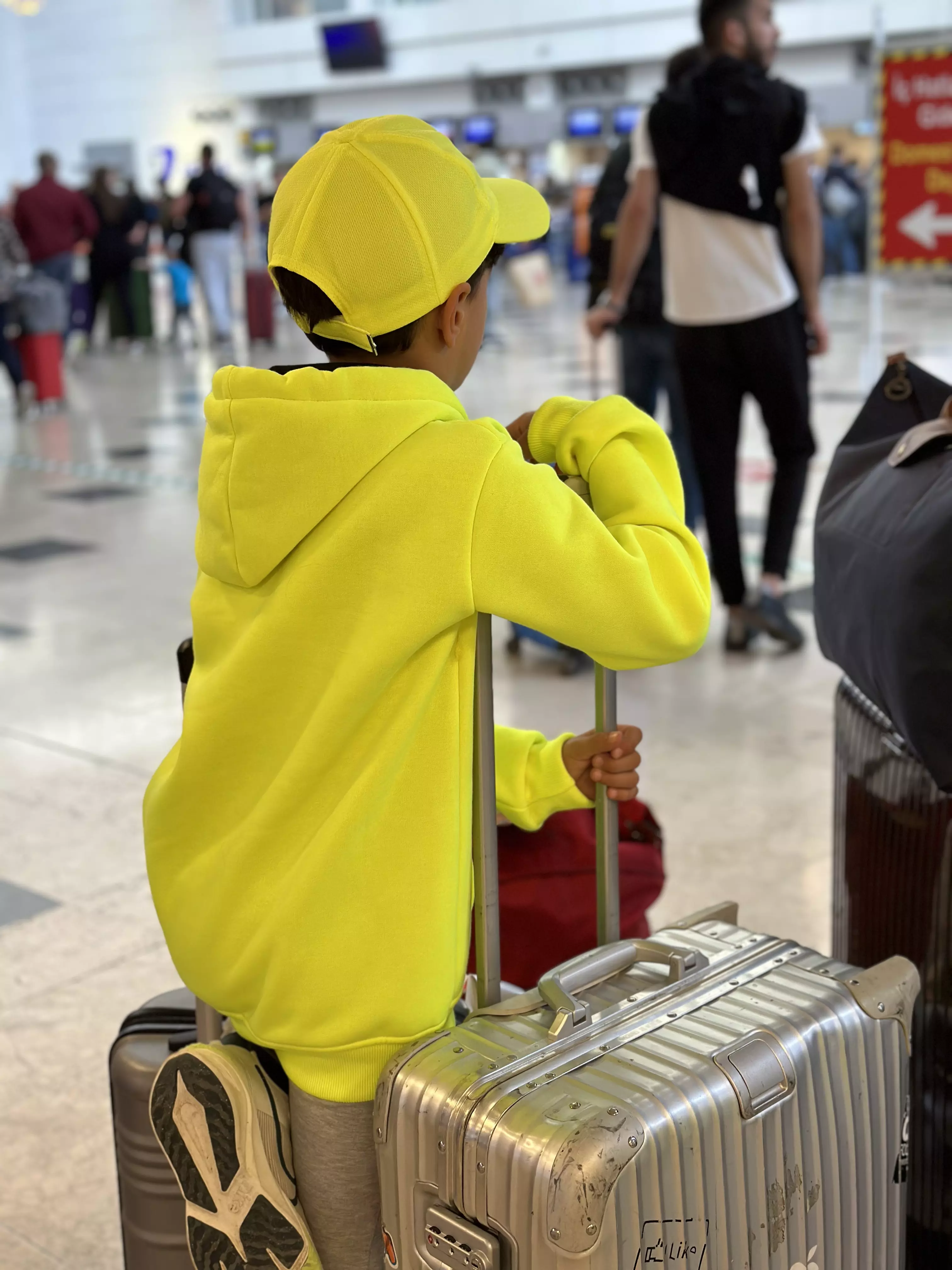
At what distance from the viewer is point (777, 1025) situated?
44.9 inches

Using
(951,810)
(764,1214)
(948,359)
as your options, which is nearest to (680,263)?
(951,810)

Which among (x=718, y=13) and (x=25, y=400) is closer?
(x=718, y=13)

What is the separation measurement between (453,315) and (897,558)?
53cm

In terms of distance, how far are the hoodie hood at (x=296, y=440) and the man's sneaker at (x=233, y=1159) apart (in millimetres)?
426

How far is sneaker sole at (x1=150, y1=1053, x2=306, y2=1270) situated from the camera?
1.21m

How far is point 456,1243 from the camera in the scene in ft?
3.54

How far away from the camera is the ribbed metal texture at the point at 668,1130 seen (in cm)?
102

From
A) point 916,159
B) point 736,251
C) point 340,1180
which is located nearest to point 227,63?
point 916,159

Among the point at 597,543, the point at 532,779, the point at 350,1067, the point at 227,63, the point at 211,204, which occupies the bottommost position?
the point at 350,1067

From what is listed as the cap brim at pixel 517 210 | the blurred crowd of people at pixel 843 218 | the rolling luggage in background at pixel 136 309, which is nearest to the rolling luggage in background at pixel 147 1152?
the cap brim at pixel 517 210

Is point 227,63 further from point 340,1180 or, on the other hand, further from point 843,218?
point 340,1180

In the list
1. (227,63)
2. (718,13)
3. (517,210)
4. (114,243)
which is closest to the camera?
(517,210)

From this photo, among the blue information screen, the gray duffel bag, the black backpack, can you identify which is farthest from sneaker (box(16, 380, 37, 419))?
the blue information screen

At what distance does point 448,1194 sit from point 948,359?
946 centimetres
